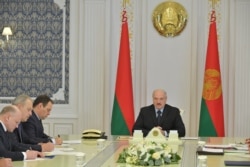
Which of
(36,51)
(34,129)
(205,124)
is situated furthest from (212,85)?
(34,129)

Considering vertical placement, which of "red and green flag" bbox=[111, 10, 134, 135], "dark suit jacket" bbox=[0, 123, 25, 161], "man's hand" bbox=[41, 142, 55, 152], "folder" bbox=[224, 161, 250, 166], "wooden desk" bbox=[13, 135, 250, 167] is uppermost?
"red and green flag" bbox=[111, 10, 134, 135]

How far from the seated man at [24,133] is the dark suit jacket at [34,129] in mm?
86

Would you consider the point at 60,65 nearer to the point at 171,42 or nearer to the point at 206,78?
the point at 171,42

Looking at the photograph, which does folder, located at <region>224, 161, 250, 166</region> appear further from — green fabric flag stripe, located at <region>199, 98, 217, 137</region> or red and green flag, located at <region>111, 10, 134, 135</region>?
red and green flag, located at <region>111, 10, 134, 135</region>

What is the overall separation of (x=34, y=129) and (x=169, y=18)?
3.54 meters

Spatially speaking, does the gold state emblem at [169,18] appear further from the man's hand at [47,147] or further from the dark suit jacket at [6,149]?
the dark suit jacket at [6,149]

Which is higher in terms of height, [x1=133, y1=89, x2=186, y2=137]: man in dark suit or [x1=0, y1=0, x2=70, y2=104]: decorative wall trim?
[x1=0, y1=0, x2=70, y2=104]: decorative wall trim

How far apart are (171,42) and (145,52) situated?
446mm

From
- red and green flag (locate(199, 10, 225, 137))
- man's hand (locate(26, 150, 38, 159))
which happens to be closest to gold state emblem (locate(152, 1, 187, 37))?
red and green flag (locate(199, 10, 225, 137))

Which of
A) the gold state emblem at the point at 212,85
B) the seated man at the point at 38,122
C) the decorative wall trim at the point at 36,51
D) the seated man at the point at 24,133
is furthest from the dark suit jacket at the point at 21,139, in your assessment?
the gold state emblem at the point at 212,85

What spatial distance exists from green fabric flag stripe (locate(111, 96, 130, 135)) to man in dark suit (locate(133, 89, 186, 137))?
0.80 meters

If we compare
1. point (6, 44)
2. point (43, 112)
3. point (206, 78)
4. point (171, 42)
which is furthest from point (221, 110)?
point (6, 44)

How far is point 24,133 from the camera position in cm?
546

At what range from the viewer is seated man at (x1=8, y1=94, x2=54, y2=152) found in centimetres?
481
